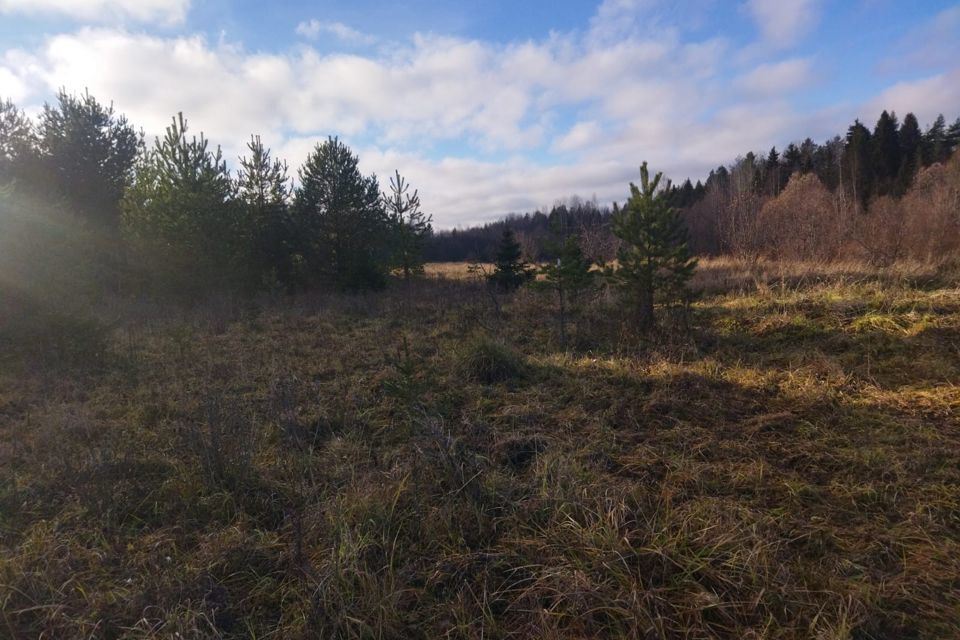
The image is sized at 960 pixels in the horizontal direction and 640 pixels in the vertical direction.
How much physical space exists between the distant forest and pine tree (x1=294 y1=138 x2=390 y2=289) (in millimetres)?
5866

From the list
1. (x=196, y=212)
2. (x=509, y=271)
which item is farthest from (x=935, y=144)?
(x=196, y=212)

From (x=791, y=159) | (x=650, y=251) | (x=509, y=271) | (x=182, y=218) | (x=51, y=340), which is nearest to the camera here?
(x=650, y=251)

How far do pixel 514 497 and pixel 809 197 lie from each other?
22.6 metres

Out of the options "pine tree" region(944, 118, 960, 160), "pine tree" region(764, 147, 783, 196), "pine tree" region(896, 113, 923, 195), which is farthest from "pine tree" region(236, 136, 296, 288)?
"pine tree" region(944, 118, 960, 160)

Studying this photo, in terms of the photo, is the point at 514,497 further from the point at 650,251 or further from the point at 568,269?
the point at 568,269

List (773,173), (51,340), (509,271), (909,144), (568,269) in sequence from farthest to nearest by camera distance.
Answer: (909,144), (773,173), (509,271), (568,269), (51,340)

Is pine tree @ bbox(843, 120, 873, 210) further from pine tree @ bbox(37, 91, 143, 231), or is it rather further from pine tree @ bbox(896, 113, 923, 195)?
pine tree @ bbox(37, 91, 143, 231)

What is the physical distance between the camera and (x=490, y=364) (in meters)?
6.75

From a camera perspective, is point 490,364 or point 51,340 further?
point 51,340

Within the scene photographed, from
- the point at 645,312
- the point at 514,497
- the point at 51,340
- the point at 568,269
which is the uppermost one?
the point at 568,269

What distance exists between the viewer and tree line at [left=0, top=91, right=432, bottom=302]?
15.8 m

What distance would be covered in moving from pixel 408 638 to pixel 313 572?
69 centimetres

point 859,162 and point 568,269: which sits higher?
point 859,162

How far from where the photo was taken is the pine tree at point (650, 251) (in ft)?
25.1
